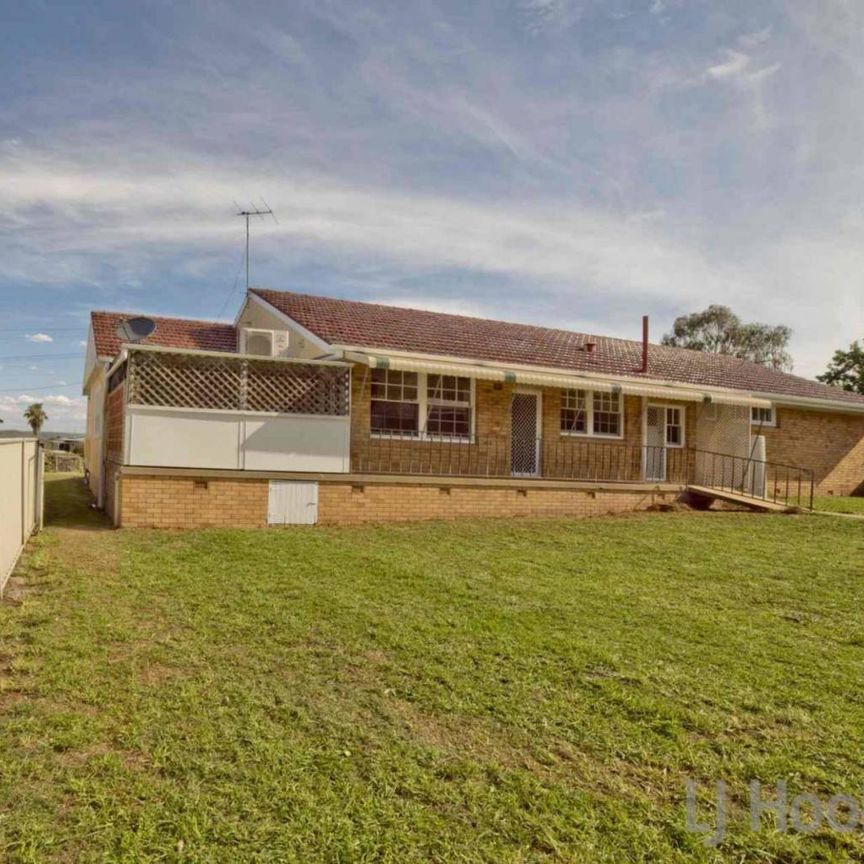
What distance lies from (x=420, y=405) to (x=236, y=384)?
186 inches

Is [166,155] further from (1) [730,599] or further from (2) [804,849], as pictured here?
(2) [804,849]

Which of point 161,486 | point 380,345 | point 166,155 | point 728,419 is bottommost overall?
point 161,486

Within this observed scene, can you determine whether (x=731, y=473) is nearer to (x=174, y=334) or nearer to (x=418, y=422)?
(x=418, y=422)

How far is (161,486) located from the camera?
1230cm

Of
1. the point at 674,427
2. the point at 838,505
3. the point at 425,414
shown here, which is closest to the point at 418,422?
the point at 425,414

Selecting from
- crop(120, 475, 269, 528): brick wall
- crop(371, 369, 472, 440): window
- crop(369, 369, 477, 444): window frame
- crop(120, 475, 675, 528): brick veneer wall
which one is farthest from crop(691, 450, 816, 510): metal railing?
crop(120, 475, 269, 528): brick wall

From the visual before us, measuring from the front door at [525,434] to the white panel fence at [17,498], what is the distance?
10740 millimetres

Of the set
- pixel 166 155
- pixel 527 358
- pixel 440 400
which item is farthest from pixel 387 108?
pixel 527 358

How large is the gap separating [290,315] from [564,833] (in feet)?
51.2

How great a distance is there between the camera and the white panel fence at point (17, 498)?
7.52 meters

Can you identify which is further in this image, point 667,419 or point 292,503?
point 667,419

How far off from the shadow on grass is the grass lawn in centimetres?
433

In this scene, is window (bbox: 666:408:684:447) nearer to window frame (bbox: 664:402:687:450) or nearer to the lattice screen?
window frame (bbox: 664:402:687:450)

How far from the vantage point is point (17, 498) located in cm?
906
